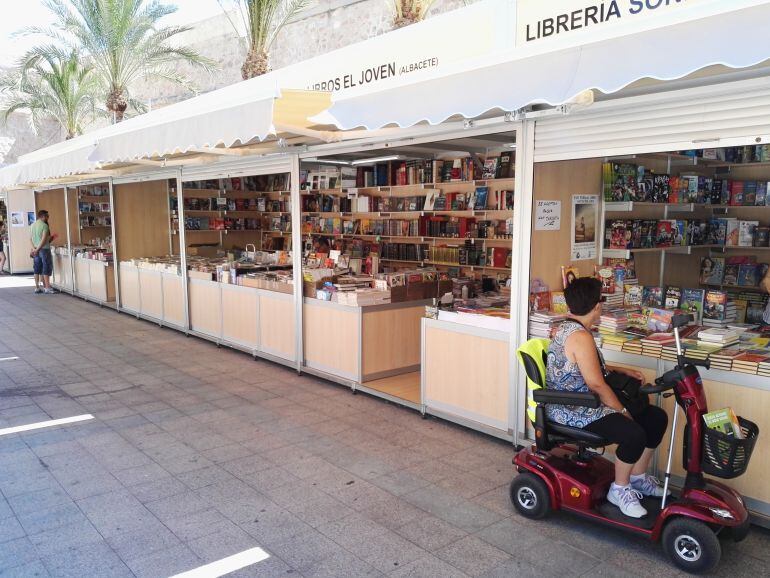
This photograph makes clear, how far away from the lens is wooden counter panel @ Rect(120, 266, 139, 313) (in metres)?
10.4

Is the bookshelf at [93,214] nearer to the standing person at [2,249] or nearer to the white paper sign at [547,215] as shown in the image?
the standing person at [2,249]

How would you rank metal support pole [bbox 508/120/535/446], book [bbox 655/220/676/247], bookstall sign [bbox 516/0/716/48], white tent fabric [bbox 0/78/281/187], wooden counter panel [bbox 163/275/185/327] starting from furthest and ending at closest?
wooden counter panel [bbox 163/275/185/327] → book [bbox 655/220/676/247] → white tent fabric [bbox 0/78/281/187] → metal support pole [bbox 508/120/535/446] → bookstall sign [bbox 516/0/716/48]

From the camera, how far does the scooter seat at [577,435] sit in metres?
3.27

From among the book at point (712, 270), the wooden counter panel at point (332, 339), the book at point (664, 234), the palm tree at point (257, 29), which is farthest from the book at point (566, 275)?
the palm tree at point (257, 29)

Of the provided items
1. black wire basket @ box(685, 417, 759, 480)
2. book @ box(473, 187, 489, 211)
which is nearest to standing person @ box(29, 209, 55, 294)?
book @ box(473, 187, 489, 211)

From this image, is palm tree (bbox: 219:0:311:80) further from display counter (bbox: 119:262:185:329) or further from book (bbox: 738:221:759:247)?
book (bbox: 738:221:759:247)

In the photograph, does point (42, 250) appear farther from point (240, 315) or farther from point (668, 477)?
point (668, 477)

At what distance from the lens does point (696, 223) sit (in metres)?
6.40

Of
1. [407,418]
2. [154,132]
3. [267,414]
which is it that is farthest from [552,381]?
[154,132]

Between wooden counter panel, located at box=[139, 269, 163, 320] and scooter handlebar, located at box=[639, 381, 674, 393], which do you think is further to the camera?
wooden counter panel, located at box=[139, 269, 163, 320]

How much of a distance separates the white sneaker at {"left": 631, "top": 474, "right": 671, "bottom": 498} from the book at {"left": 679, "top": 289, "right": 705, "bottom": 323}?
61.0 inches

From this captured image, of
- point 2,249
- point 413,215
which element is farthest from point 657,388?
point 2,249

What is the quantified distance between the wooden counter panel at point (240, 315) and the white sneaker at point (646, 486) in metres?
5.05

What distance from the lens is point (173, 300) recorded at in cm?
925
